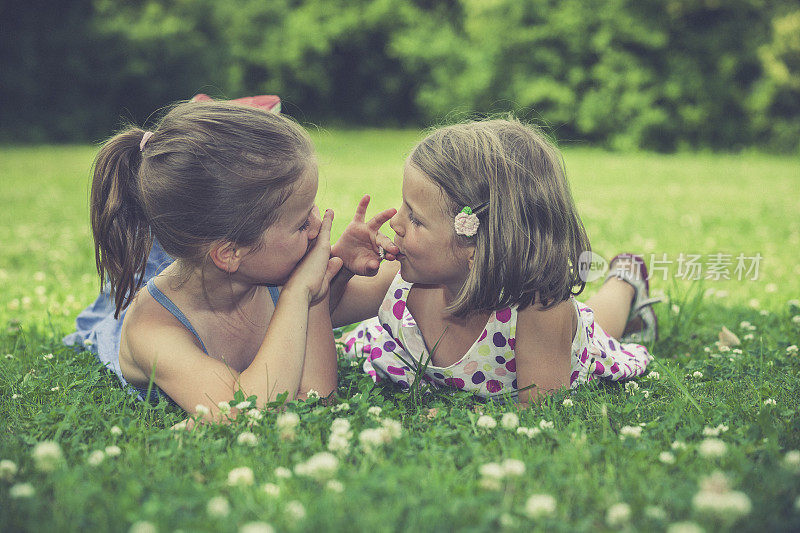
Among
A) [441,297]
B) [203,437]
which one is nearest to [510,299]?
[441,297]

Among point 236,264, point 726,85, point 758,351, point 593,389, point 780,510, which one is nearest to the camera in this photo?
point 780,510

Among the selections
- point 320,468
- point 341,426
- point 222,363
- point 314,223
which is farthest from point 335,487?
point 314,223

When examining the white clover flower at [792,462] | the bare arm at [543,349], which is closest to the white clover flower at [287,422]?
the bare arm at [543,349]

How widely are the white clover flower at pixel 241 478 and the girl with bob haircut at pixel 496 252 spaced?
105cm

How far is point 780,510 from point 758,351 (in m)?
1.95

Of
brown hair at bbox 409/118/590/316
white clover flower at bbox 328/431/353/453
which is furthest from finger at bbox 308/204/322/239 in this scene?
white clover flower at bbox 328/431/353/453

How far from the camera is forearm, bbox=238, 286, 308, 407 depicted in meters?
2.70

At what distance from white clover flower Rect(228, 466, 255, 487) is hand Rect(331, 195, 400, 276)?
1244mm

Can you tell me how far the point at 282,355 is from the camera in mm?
2754

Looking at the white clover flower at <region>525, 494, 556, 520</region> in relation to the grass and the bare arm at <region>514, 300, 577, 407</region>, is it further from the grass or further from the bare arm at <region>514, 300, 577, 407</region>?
the bare arm at <region>514, 300, 577, 407</region>

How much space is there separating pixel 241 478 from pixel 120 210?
1.42m

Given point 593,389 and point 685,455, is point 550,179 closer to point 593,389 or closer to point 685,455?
point 593,389

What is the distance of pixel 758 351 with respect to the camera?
3.63 metres

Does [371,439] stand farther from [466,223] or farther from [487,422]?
[466,223]
